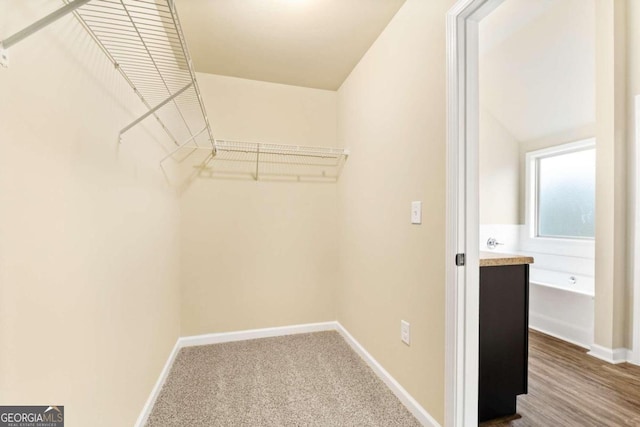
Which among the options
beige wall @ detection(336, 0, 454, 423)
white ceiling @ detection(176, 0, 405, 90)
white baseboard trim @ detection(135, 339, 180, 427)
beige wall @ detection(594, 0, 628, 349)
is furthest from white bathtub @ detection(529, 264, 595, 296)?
white baseboard trim @ detection(135, 339, 180, 427)

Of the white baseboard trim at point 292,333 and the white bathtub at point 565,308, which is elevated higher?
the white bathtub at point 565,308

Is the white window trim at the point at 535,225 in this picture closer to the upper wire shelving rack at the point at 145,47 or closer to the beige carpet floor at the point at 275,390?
the beige carpet floor at the point at 275,390

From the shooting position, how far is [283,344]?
2416 millimetres

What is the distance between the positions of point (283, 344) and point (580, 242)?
3.29m

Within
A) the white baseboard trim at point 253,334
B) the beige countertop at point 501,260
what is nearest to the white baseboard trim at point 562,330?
the beige countertop at point 501,260

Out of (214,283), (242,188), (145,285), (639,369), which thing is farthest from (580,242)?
(145,285)

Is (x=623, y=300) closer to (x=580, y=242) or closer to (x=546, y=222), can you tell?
(x=580, y=242)

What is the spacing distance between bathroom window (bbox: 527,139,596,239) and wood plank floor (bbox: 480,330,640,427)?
148 centimetres

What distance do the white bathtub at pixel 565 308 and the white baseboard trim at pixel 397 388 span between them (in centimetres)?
194

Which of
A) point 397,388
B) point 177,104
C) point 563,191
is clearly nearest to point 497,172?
point 563,191

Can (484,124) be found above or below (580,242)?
above

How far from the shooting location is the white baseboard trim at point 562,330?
2446mm

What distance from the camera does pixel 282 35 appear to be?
1937 mm

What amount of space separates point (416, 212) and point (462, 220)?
30 centimetres
